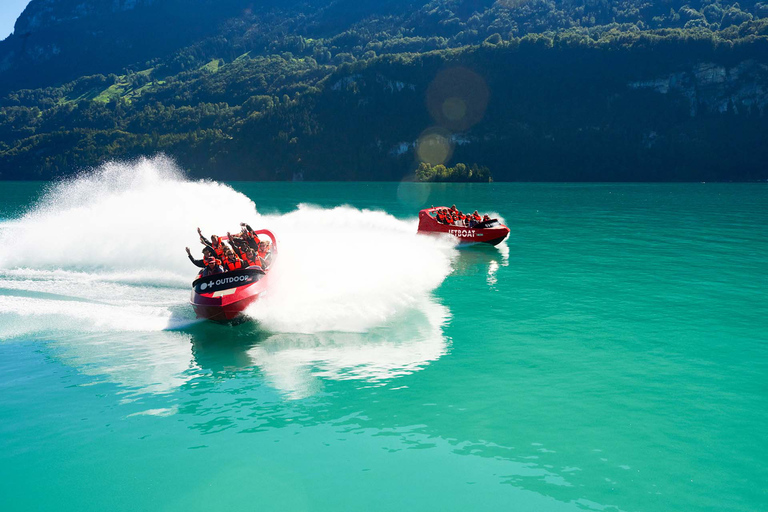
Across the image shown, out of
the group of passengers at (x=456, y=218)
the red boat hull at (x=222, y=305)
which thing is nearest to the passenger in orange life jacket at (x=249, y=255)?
the red boat hull at (x=222, y=305)

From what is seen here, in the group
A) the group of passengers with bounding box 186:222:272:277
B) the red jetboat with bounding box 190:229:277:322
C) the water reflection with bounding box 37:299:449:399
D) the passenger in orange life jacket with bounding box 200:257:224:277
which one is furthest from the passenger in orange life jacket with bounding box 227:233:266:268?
the water reflection with bounding box 37:299:449:399

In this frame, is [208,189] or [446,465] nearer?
[446,465]

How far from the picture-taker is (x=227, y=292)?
18.8 m

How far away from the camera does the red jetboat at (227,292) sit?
60.5ft

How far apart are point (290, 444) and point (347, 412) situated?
5.55ft

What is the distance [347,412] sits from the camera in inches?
504

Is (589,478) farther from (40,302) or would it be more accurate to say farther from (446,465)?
(40,302)

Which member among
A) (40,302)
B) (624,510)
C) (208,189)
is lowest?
(624,510)

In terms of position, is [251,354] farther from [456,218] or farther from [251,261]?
[456,218]

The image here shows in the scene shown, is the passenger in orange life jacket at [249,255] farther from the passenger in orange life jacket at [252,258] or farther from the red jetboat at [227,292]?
the red jetboat at [227,292]

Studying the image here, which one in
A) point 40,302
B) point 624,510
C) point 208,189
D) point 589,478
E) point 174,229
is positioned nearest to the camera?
point 624,510

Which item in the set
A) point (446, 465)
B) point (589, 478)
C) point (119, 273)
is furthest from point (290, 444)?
point (119, 273)

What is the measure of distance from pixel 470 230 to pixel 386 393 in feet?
87.5

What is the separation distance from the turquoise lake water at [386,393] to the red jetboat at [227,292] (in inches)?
30.6
